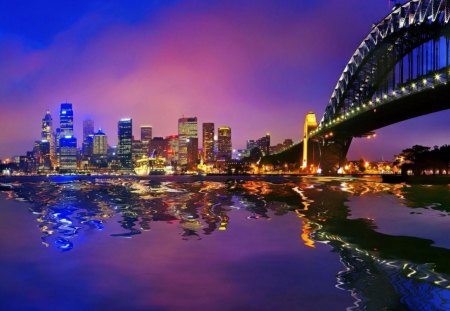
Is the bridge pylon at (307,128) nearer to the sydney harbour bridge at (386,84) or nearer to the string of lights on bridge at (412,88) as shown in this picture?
the sydney harbour bridge at (386,84)

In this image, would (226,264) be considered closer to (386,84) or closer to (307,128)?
(386,84)

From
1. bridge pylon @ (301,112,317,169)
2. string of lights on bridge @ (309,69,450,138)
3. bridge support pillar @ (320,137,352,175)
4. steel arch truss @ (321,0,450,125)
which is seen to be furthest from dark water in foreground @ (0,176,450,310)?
bridge pylon @ (301,112,317,169)

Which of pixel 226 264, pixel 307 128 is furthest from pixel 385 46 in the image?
pixel 226 264

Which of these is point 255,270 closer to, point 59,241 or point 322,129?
point 59,241

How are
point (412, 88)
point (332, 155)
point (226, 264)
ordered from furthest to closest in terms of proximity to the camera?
point (332, 155) < point (412, 88) < point (226, 264)

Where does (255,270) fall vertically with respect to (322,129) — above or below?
below

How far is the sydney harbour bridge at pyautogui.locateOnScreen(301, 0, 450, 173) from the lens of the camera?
235ft

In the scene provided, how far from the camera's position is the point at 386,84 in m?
104

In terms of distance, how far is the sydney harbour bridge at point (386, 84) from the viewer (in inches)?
2820

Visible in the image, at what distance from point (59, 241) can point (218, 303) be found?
372 inches

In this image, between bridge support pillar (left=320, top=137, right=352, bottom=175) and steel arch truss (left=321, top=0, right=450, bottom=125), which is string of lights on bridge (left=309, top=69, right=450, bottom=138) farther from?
bridge support pillar (left=320, top=137, right=352, bottom=175)

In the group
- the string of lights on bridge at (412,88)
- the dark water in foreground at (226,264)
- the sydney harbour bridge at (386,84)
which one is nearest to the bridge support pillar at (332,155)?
the sydney harbour bridge at (386,84)

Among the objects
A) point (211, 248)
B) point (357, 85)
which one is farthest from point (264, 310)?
point (357, 85)

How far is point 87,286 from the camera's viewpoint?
1074 centimetres
